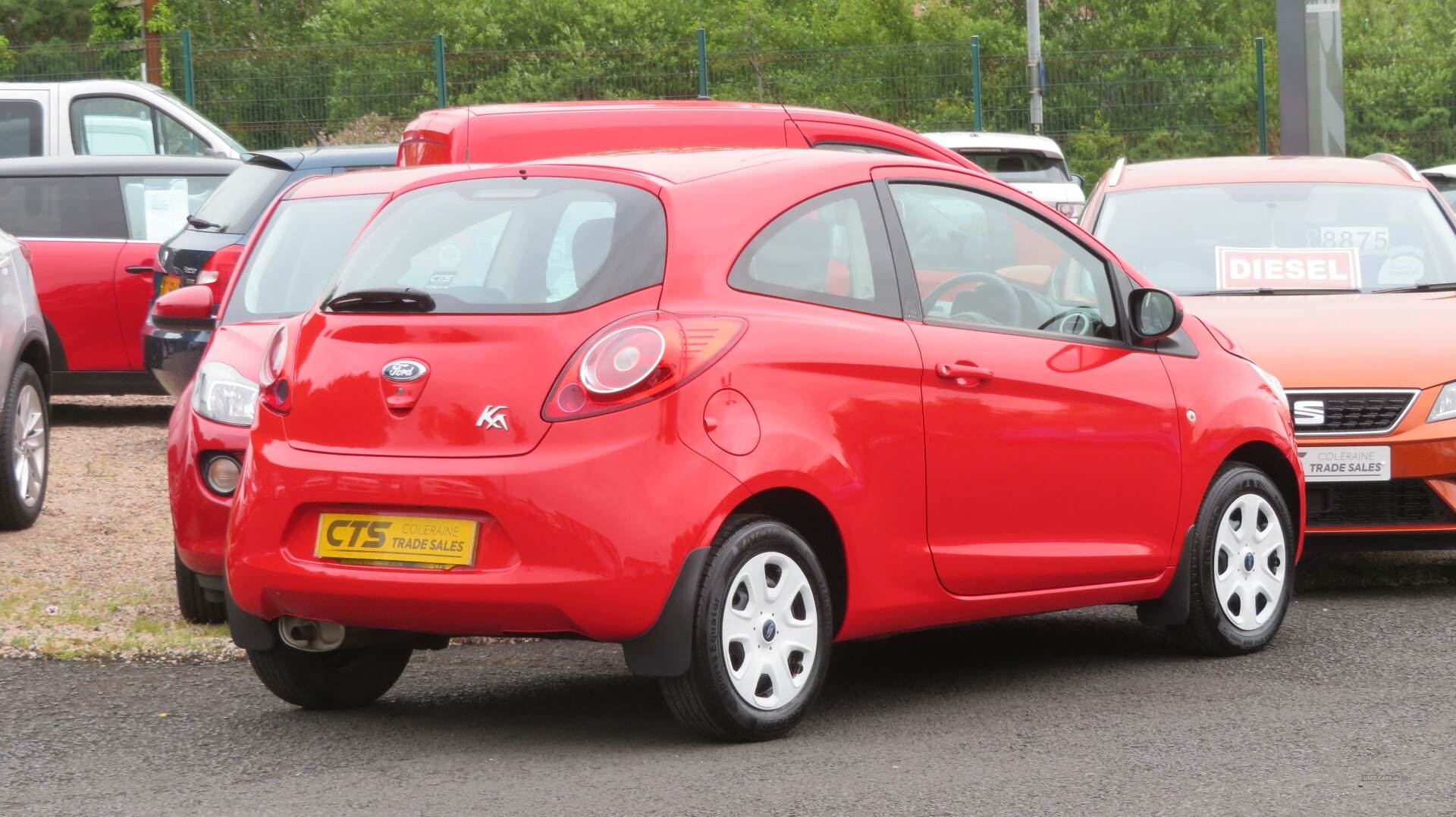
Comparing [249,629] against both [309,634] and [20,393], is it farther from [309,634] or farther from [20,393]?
[20,393]

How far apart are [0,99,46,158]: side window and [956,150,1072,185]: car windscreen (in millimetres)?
8170

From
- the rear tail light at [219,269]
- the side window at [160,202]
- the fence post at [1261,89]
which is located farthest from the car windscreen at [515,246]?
A: the fence post at [1261,89]

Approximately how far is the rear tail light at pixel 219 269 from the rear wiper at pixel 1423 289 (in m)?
6.23

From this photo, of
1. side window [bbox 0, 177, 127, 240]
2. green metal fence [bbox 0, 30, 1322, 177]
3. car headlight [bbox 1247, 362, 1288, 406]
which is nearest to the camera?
car headlight [bbox 1247, 362, 1288, 406]

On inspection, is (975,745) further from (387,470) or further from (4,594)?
(4,594)

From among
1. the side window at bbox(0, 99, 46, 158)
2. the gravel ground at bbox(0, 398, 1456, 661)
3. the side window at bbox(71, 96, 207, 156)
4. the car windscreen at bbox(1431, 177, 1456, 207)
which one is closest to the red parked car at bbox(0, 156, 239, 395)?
the gravel ground at bbox(0, 398, 1456, 661)

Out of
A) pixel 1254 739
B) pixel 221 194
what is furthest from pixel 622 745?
pixel 221 194

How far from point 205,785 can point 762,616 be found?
1472 millimetres

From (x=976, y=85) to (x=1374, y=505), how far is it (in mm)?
17422

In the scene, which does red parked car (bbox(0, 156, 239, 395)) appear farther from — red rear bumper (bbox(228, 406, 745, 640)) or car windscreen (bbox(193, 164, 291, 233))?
red rear bumper (bbox(228, 406, 745, 640))

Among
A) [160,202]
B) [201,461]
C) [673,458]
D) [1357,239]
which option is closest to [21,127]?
[160,202]

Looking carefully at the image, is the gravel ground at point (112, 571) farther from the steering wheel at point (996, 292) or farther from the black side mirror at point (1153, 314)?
the steering wheel at point (996, 292)

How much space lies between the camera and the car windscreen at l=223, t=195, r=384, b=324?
27.0 feet

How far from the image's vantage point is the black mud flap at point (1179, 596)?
22.1 feet
